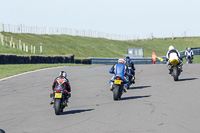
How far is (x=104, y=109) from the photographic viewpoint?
12.1 meters

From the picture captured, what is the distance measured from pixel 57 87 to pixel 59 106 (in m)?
0.56

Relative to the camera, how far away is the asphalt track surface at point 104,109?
9531mm

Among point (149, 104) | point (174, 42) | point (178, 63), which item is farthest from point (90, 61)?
point (174, 42)

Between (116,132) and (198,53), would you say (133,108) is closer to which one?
(116,132)

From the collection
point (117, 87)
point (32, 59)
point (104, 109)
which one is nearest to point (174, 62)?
point (117, 87)

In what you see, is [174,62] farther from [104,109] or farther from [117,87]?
[104,109]

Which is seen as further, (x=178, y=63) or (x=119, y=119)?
(x=178, y=63)

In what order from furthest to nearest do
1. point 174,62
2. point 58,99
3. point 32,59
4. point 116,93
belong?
point 32,59
point 174,62
point 116,93
point 58,99

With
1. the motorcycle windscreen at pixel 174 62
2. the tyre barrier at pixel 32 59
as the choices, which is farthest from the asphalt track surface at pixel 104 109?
the tyre barrier at pixel 32 59

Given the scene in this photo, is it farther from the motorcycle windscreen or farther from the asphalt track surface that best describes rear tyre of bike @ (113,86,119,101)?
the motorcycle windscreen

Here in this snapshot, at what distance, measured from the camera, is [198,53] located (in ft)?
203

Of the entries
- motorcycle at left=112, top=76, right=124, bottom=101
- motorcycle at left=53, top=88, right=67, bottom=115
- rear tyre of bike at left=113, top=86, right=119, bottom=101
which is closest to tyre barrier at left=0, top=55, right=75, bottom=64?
motorcycle at left=112, top=76, right=124, bottom=101

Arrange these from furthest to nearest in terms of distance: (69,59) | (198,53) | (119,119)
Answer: (198,53)
(69,59)
(119,119)

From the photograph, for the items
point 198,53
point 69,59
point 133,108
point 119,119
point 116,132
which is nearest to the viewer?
point 116,132
